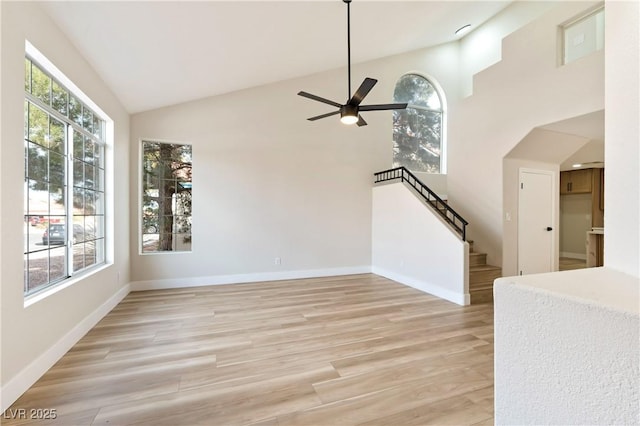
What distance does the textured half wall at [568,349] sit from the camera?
48 centimetres

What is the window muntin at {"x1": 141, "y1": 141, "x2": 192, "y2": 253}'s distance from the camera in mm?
4793

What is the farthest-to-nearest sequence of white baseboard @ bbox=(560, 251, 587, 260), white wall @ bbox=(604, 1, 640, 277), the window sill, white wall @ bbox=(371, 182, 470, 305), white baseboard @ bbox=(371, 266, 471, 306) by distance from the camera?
white baseboard @ bbox=(560, 251, 587, 260) < white wall @ bbox=(371, 182, 470, 305) < white baseboard @ bbox=(371, 266, 471, 306) < the window sill < white wall @ bbox=(604, 1, 640, 277)

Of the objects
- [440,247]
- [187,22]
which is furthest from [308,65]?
[440,247]

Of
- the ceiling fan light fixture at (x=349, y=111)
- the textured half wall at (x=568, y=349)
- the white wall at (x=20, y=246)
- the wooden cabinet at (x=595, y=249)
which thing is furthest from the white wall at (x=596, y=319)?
the wooden cabinet at (x=595, y=249)

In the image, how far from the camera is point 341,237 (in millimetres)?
5879

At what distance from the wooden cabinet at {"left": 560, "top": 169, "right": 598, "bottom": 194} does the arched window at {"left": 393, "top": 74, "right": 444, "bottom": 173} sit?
4170mm

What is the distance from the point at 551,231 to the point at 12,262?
708 centimetres

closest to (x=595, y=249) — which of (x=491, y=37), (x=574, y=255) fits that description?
(x=574, y=255)

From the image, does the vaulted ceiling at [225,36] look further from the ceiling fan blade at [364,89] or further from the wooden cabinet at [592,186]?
the wooden cabinet at [592,186]

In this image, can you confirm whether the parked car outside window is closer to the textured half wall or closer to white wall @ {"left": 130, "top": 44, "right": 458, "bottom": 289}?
white wall @ {"left": 130, "top": 44, "right": 458, "bottom": 289}

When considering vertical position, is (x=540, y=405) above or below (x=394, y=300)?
above

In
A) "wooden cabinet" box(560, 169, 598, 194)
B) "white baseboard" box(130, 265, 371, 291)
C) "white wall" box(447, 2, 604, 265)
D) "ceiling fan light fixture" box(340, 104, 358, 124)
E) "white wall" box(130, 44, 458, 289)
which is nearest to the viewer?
"ceiling fan light fixture" box(340, 104, 358, 124)

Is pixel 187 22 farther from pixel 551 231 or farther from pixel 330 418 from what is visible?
pixel 551 231

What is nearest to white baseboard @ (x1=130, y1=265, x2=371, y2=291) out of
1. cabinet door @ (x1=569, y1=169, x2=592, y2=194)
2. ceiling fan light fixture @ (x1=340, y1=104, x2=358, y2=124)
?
ceiling fan light fixture @ (x1=340, y1=104, x2=358, y2=124)
